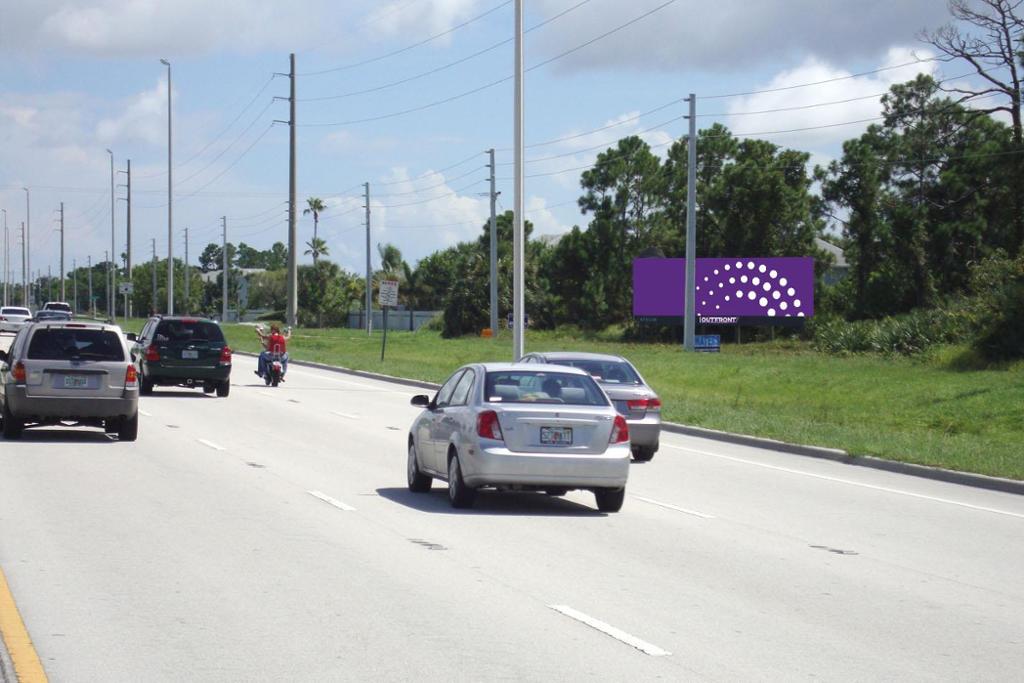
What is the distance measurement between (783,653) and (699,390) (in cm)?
3393

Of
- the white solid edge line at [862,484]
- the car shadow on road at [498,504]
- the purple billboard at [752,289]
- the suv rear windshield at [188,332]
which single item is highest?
the purple billboard at [752,289]

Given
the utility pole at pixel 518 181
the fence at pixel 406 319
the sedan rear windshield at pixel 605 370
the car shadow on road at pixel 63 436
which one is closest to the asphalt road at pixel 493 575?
the car shadow on road at pixel 63 436

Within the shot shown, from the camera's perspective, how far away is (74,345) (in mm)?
22000

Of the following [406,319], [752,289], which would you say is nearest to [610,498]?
[752,289]

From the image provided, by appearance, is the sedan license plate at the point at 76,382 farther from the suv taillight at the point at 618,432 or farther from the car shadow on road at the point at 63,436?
the suv taillight at the point at 618,432

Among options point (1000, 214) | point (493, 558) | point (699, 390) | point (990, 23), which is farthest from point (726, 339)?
point (493, 558)

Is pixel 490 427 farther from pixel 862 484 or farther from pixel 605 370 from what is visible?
pixel 605 370

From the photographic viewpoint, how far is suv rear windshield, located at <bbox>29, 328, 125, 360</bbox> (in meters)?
21.8

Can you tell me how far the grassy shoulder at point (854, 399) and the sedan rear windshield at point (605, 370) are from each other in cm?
385

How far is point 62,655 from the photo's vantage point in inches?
312

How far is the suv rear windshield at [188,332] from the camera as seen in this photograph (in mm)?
33938

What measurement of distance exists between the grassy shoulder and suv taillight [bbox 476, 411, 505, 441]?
323 inches

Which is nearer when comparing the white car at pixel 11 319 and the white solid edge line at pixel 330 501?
the white solid edge line at pixel 330 501

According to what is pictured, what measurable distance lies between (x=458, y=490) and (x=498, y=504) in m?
0.97
